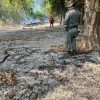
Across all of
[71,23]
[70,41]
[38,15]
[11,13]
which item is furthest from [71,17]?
[11,13]

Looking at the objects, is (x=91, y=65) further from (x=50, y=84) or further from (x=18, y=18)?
(x=18, y=18)

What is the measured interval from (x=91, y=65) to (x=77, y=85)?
2.22 meters

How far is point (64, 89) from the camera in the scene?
8281 mm

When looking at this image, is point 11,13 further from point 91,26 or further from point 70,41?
point 70,41

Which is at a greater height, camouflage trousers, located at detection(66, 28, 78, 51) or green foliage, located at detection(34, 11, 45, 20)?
camouflage trousers, located at detection(66, 28, 78, 51)

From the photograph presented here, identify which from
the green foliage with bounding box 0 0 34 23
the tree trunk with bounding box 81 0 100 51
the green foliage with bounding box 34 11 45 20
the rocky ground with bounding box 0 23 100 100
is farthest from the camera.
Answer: the green foliage with bounding box 0 0 34 23

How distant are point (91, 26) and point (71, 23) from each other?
1.44m

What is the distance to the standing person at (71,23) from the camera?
11.7 metres

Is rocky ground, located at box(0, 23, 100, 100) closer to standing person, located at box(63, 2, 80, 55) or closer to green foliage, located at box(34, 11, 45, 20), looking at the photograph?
standing person, located at box(63, 2, 80, 55)

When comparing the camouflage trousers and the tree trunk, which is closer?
the camouflage trousers

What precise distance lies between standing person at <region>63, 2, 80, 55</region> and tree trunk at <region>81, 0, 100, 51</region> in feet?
3.46

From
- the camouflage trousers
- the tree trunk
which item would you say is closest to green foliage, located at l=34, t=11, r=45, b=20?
the tree trunk

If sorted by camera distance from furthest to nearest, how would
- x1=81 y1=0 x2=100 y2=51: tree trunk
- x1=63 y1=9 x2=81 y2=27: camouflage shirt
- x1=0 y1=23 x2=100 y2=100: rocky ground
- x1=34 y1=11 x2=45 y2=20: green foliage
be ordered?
x1=34 y1=11 x2=45 y2=20: green foliage
x1=81 y1=0 x2=100 y2=51: tree trunk
x1=63 y1=9 x2=81 y2=27: camouflage shirt
x1=0 y1=23 x2=100 y2=100: rocky ground

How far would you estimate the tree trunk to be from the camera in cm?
1277
